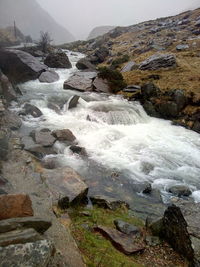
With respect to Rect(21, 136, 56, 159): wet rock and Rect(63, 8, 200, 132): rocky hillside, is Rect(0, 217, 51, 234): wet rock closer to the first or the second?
Rect(21, 136, 56, 159): wet rock

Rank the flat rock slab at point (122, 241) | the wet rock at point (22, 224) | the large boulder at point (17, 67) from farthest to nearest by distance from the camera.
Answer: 1. the large boulder at point (17, 67)
2. the flat rock slab at point (122, 241)
3. the wet rock at point (22, 224)

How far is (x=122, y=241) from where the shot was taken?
839 centimetres

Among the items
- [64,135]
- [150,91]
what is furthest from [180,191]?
[150,91]

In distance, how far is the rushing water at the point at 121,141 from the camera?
14.5 meters

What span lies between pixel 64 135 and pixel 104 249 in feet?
35.2

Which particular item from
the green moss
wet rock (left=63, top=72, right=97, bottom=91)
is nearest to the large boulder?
wet rock (left=63, top=72, right=97, bottom=91)

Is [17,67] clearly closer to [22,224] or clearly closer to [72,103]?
[72,103]

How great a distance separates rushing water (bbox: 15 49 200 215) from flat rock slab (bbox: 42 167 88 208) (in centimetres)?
178

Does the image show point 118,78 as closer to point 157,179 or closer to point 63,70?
point 63,70

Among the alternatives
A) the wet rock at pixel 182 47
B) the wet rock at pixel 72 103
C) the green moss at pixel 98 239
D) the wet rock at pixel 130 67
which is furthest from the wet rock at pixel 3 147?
the wet rock at pixel 182 47

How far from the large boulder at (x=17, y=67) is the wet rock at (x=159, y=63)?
13.1 m

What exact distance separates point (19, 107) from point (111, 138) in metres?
8.01

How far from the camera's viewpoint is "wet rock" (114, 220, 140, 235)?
30.3 ft

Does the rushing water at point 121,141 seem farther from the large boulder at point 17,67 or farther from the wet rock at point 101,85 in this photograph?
the large boulder at point 17,67
